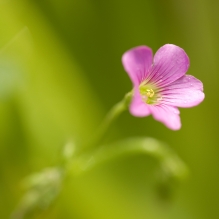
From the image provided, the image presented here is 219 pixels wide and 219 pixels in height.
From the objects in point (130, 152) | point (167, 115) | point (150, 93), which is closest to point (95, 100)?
point (130, 152)

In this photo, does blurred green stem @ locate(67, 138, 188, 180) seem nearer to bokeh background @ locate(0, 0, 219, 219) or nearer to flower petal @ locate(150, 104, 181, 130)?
bokeh background @ locate(0, 0, 219, 219)

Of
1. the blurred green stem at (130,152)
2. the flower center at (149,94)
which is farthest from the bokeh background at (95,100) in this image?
the flower center at (149,94)

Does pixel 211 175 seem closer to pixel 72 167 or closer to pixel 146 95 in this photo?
pixel 72 167

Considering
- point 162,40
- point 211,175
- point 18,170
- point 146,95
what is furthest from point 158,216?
point 146,95

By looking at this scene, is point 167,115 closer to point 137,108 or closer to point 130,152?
point 137,108

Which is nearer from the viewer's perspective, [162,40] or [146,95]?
[146,95]

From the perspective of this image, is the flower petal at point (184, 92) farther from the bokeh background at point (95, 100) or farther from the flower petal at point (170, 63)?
the bokeh background at point (95, 100)

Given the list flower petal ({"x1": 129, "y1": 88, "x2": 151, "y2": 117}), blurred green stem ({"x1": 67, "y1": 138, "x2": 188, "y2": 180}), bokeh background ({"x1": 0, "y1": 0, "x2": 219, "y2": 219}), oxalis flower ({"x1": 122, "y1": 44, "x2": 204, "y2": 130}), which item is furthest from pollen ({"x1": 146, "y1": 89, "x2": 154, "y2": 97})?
bokeh background ({"x1": 0, "y1": 0, "x2": 219, "y2": 219})

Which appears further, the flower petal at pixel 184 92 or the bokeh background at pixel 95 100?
the bokeh background at pixel 95 100
